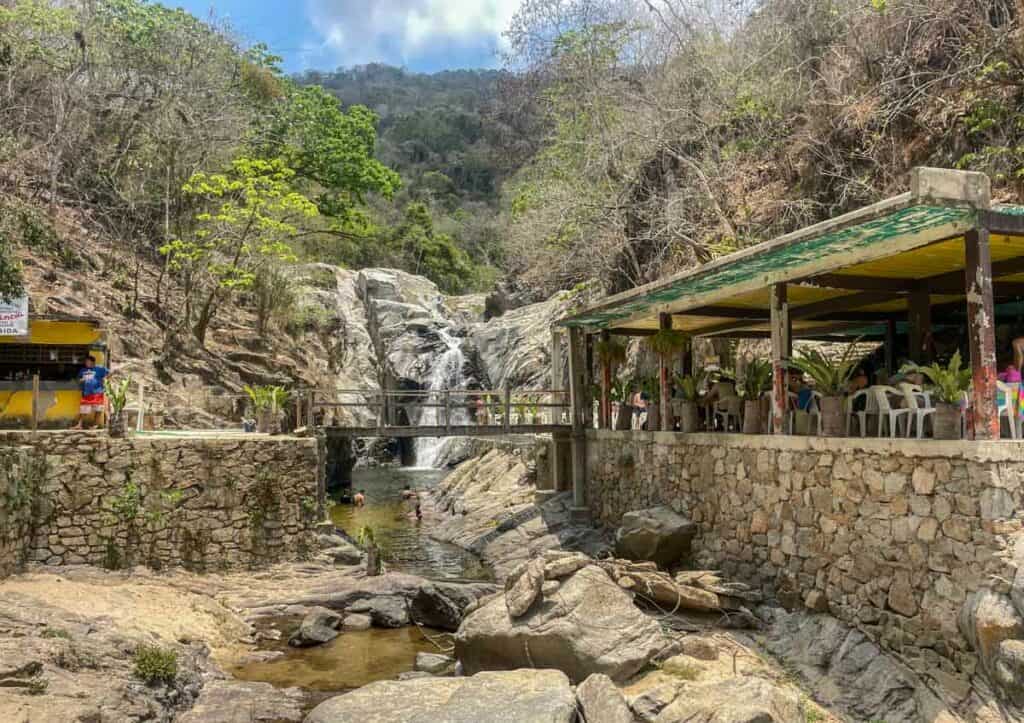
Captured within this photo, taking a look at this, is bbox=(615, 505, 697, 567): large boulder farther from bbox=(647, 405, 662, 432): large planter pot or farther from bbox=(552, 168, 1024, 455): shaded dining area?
bbox=(647, 405, 662, 432): large planter pot

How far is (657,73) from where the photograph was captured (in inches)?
901

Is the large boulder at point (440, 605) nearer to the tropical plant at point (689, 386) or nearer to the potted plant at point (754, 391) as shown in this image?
the tropical plant at point (689, 386)

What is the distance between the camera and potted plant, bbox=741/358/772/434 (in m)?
11.5

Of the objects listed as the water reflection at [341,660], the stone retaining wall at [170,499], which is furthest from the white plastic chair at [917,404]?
the stone retaining wall at [170,499]

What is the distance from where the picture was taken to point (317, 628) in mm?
10945

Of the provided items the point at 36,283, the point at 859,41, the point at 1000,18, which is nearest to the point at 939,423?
the point at 1000,18

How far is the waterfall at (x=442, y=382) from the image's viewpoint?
103 feet

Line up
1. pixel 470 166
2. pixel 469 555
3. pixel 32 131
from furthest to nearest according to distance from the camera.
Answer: pixel 470 166
pixel 32 131
pixel 469 555

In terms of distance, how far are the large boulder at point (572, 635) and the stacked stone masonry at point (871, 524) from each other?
2.42 metres

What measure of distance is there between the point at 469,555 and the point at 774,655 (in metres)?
8.62

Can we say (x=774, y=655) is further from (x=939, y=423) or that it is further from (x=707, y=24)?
(x=707, y=24)

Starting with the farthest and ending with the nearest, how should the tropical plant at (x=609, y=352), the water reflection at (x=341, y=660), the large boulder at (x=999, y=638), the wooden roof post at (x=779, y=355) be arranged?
the tropical plant at (x=609, y=352)
the wooden roof post at (x=779, y=355)
the water reflection at (x=341, y=660)
the large boulder at (x=999, y=638)

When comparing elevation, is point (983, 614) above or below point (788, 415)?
below

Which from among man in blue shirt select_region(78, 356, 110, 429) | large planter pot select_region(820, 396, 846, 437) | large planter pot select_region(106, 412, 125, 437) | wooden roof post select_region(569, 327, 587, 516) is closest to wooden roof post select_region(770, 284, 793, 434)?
large planter pot select_region(820, 396, 846, 437)
